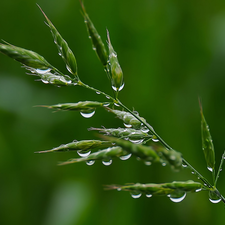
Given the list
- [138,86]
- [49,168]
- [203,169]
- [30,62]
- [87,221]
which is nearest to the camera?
[30,62]

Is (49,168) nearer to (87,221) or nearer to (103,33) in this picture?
(87,221)

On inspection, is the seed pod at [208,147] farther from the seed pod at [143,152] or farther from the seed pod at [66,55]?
the seed pod at [66,55]

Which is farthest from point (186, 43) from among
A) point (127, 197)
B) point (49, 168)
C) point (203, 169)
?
point (49, 168)

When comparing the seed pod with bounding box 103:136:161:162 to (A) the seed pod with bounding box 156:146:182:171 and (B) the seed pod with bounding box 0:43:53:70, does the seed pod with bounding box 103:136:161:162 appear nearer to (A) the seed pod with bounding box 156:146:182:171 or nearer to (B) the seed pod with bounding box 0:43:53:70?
(A) the seed pod with bounding box 156:146:182:171

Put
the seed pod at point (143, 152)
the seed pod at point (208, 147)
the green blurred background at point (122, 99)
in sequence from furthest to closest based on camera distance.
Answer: the green blurred background at point (122, 99), the seed pod at point (208, 147), the seed pod at point (143, 152)

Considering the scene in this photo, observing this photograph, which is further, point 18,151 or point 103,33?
point 103,33

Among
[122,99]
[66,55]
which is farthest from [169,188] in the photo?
[122,99]

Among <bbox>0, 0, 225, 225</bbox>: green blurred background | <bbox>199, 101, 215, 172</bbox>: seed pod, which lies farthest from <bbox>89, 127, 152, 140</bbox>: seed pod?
<bbox>0, 0, 225, 225</bbox>: green blurred background

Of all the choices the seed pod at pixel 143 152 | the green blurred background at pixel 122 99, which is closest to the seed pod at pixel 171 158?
the seed pod at pixel 143 152

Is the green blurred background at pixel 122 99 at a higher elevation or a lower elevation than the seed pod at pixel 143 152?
lower
